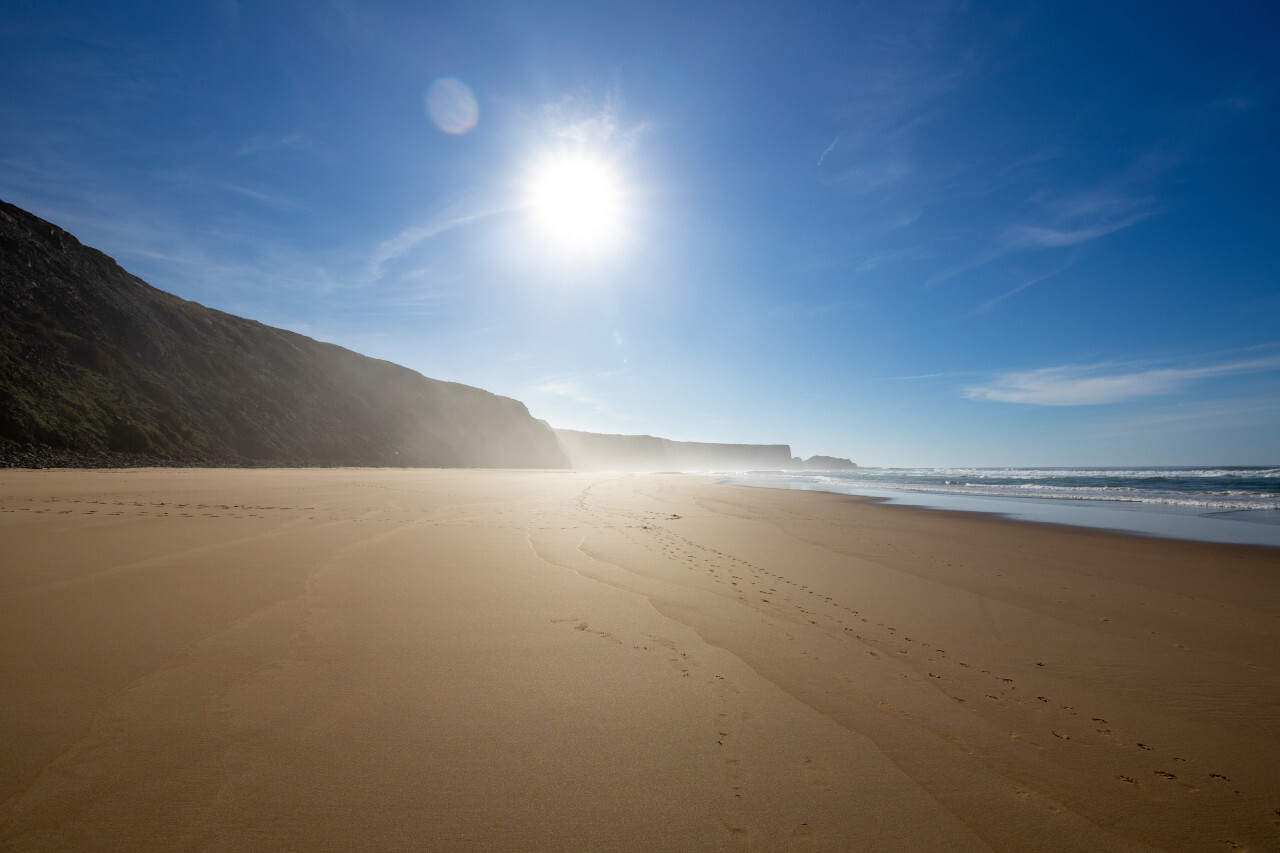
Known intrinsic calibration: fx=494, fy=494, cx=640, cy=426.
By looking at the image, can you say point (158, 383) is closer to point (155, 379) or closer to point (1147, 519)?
point (155, 379)

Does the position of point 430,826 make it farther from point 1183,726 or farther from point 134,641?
point 1183,726

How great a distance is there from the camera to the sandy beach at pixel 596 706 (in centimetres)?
196

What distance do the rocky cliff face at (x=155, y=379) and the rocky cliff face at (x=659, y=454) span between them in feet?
214

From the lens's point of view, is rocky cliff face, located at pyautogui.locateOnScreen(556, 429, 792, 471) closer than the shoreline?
No

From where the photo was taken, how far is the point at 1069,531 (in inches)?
500

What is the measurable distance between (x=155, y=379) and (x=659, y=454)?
439 ft

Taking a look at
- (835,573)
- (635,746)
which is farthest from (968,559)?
(635,746)

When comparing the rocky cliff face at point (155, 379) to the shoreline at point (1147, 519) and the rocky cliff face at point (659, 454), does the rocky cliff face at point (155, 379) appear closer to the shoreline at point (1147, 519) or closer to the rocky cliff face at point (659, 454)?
the shoreline at point (1147, 519)

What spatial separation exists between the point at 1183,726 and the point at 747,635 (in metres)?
2.78

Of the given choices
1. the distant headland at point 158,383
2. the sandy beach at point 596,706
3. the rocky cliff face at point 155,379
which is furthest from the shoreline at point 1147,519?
the rocky cliff face at point 155,379

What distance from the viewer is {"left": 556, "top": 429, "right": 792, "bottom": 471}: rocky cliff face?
13738 cm

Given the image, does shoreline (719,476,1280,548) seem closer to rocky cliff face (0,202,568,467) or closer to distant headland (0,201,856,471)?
distant headland (0,201,856,471)

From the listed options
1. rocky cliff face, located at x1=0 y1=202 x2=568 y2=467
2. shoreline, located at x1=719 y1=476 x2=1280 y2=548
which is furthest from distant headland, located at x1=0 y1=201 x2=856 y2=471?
shoreline, located at x1=719 y1=476 x2=1280 y2=548

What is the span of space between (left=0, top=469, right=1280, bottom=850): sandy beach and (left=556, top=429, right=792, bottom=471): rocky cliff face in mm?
104627
